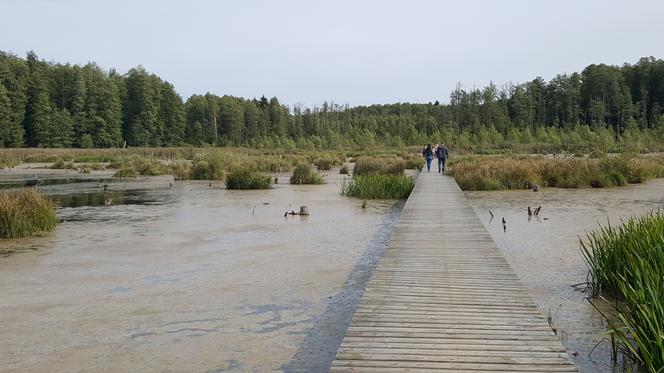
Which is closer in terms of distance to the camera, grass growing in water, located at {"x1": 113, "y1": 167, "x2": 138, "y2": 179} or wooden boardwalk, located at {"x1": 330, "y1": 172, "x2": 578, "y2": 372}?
wooden boardwalk, located at {"x1": 330, "y1": 172, "x2": 578, "y2": 372}

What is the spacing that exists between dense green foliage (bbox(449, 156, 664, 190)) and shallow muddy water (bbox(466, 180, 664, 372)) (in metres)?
0.77

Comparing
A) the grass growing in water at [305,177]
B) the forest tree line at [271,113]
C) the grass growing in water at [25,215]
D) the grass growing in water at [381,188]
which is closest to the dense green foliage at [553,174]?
the grass growing in water at [381,188]

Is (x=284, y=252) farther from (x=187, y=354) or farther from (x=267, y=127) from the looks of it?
(x=267, y=127)

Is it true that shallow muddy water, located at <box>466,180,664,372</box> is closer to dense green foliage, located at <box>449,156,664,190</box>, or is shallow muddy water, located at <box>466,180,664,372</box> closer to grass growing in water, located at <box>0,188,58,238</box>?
dense green foliage, located at <box>449,156,664,190</box>

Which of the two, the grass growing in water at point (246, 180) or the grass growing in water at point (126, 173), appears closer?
the grass growing in water at point (246, 180)

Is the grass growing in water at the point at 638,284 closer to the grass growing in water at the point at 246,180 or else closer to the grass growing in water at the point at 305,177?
the grass growing in water at the point at 246,180

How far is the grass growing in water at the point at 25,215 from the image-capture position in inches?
403

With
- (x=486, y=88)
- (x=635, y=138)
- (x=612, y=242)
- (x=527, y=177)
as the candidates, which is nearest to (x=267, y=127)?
(x=486, y=88)

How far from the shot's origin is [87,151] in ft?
153

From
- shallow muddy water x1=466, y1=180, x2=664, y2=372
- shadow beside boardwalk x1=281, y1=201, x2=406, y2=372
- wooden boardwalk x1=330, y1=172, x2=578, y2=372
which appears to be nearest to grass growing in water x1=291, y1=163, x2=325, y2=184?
shallow muddy water x1=466, y1=180, x2=664, y2=372

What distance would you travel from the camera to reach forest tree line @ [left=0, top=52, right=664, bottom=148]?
58094 millimetres

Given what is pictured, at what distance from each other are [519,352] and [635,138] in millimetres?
48906

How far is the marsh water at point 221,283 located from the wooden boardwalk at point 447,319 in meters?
0.55

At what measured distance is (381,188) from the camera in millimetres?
16594
